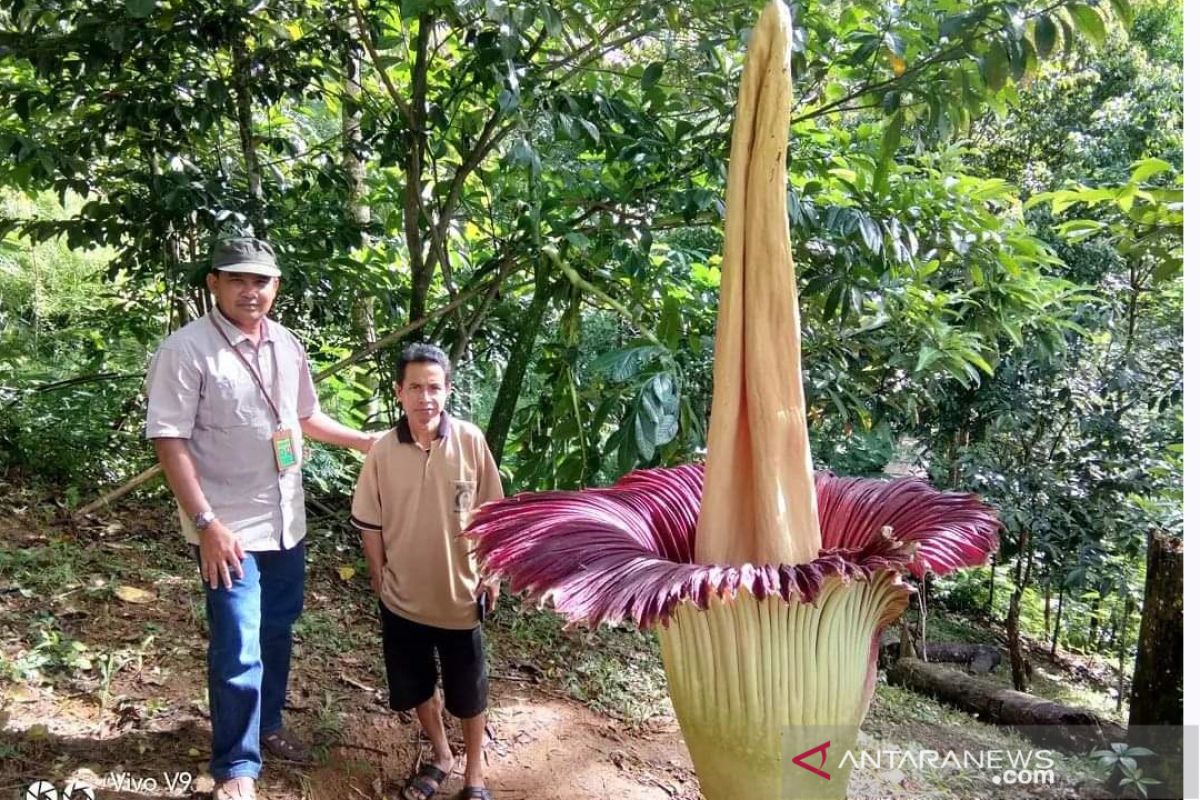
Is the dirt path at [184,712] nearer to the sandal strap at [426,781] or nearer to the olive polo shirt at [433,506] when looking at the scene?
the sandal strap at [426,781]

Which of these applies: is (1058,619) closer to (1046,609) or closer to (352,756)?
(1046,609)

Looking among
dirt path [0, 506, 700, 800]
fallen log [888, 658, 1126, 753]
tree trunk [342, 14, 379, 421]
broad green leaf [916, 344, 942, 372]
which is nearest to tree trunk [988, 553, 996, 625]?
fallen log [888, 658, 1126, 753]

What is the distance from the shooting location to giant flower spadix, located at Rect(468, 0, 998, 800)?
0.87 meters

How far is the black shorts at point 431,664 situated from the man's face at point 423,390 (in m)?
0.50

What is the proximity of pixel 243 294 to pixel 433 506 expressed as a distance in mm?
631

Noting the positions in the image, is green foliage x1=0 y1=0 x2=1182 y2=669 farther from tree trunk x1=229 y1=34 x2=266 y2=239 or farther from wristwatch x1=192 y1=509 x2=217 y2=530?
wristwatch x1=192 y1=509 x2=217 y2=530

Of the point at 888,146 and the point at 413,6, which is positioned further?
the point at 888,146

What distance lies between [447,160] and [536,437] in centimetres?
104

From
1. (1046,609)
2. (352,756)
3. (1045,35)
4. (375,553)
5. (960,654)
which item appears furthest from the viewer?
(1046,609)

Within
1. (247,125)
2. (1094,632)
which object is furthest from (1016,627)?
(247,125)

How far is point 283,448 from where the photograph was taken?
191cm

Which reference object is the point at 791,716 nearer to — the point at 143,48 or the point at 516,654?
the point at 516,654

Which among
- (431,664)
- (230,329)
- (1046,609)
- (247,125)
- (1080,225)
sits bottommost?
(1046,609)

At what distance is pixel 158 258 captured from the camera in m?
2.86
